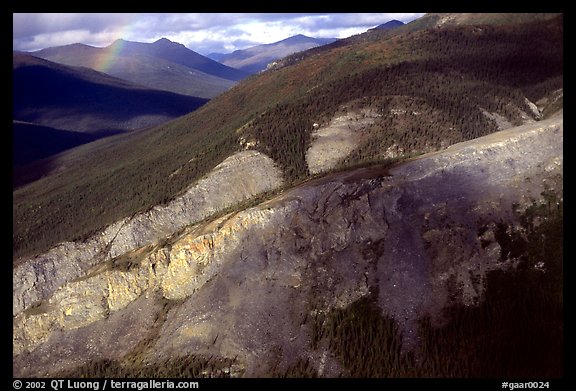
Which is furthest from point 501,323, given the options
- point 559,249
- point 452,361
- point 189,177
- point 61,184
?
point 61,184

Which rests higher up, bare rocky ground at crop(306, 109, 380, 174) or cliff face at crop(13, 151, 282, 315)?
bare rocky ground at crop(306, 109, 380, 174)

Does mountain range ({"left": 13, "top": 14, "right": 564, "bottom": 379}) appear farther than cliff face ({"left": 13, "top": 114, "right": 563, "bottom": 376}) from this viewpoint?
No

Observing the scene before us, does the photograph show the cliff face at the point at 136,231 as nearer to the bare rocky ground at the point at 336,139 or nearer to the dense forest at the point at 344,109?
the dense forest at the point at 344,109

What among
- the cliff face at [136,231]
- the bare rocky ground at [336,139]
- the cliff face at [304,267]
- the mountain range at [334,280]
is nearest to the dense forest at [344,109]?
the bare rocky ground at [336,139]

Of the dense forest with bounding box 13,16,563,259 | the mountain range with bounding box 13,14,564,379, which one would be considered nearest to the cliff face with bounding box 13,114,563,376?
the mountain range with bounding box 13,14,564,379

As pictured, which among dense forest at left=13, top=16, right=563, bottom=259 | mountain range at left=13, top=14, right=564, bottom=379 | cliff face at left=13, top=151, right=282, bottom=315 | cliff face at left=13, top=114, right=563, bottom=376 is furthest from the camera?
dense forest at left=13, top=16, right=563, bottom=259

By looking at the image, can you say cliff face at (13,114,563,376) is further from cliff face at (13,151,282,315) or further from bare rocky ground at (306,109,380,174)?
bare rocky ground at (306,109,380,174)
